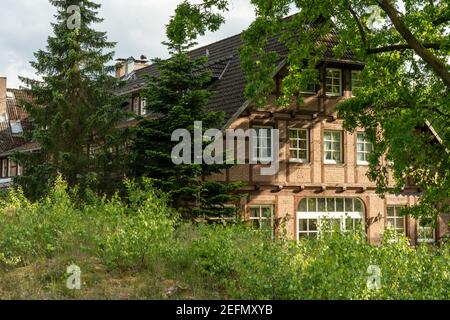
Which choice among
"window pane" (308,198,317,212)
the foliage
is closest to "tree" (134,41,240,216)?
"window pane" (308,198,317,212)

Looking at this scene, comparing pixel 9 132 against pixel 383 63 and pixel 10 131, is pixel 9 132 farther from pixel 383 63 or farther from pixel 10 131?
pixel 383 63

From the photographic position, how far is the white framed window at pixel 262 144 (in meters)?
27.5

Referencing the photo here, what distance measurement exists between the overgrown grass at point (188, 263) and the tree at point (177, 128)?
28.1ft

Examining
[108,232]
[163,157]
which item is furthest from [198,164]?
[108,232]

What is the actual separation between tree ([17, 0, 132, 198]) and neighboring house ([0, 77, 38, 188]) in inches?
642

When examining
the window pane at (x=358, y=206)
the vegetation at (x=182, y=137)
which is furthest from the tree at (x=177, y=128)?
the window pane at (x=358, y=206)

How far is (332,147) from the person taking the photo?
97.6 ft

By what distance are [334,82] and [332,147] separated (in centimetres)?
280

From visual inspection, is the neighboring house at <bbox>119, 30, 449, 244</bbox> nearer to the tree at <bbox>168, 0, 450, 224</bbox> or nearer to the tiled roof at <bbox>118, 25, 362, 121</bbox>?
the tiled roof at <bbox>118, 25, 362, 121</bbox>

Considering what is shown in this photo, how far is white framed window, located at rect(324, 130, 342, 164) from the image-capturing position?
29594 mm

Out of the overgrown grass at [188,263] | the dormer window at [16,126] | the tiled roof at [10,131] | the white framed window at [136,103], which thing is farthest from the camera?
the dormer window at [16,126]

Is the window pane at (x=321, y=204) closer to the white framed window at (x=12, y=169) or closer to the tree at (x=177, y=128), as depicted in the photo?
the tree at (x=177, y=128)

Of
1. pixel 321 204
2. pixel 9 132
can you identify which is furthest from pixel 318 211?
pixel 9 132
